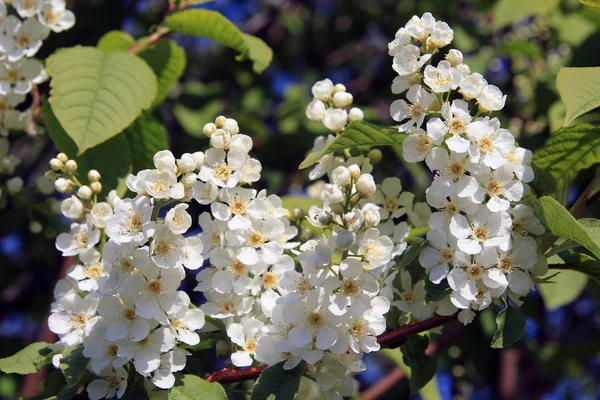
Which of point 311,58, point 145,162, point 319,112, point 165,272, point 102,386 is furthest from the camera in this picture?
point 311,58

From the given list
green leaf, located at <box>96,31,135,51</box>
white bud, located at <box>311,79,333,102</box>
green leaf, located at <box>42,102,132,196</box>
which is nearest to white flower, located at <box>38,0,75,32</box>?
green leaf, located at <box>96,31,135,51</box>

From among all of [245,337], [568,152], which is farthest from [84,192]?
[568,152]

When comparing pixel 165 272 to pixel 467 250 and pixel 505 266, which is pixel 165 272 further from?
pixel 505 266

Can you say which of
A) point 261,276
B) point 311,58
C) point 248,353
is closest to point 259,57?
point 261,276

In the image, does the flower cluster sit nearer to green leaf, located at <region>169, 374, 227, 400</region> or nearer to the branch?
the branch

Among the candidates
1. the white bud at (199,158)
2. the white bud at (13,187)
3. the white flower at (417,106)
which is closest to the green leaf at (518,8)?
the white flower at (417,106)
